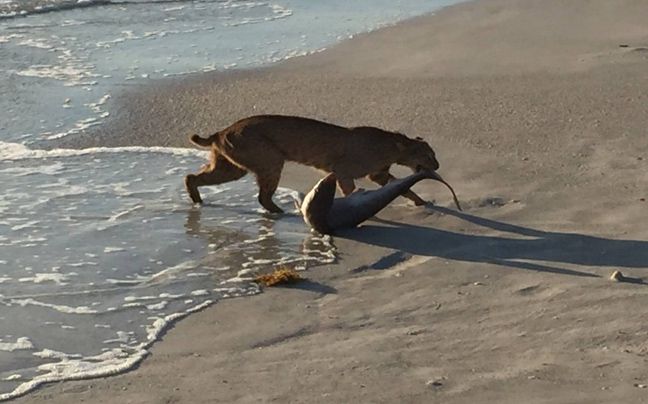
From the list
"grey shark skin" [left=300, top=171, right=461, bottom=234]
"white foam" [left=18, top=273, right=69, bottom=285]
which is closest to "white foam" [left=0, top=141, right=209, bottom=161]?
"grey shark skin" [left=300, top=171, right=461, bottom=234]

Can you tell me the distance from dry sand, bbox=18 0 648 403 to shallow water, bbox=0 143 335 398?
0.26 m

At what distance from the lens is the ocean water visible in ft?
21.8

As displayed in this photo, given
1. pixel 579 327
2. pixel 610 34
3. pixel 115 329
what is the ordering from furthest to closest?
pixel 610 34
pixel 115 329
pixel 579 327

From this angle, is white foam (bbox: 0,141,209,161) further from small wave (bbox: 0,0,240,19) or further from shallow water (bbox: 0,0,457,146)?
small wave (bbox: 0,0,240,19)

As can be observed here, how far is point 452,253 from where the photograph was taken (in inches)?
308

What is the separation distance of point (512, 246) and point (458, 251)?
32cm

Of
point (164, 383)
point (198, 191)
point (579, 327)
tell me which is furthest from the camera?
point (198, 191)

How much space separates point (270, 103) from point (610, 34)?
15.1 feet

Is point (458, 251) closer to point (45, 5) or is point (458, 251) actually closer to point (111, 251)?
point (111, 251)

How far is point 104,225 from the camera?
852 cm

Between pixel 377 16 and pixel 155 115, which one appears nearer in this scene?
pixel 155 115

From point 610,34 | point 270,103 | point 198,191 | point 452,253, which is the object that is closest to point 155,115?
point 270,103

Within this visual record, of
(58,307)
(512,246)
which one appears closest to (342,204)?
(512,246)

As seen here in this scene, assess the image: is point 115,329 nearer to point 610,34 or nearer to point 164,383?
point 164,383
